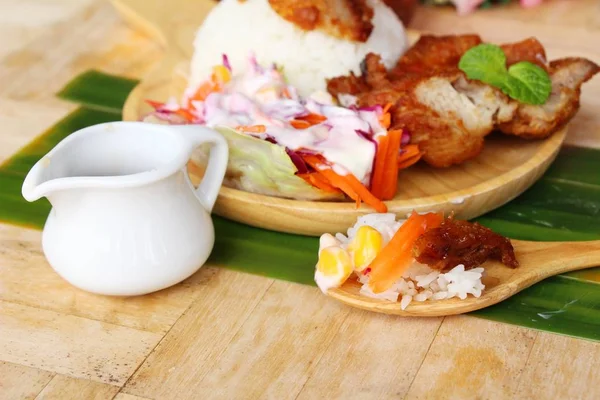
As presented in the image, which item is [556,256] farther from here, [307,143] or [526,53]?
[526,53]

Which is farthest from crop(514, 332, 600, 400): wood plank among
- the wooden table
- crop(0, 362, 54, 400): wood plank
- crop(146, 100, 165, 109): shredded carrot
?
crop(146, 100, 165, 109): shredded carrot

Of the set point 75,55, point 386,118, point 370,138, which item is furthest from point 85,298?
point 75,55

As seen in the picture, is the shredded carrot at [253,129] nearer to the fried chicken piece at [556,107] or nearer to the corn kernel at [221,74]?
the corn kernel at [221,74]

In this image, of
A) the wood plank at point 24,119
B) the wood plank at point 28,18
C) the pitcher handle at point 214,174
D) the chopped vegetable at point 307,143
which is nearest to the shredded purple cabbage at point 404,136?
the chopped vegetable at point 307,143

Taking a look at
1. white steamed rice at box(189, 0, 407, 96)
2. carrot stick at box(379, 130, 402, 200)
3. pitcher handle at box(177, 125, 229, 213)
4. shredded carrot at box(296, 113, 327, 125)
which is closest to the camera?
pitcher handle at box(177, 125, 229, 213)

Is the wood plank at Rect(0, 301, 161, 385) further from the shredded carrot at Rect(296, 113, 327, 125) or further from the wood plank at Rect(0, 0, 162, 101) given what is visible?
the wood plank at Rect(0, 0, 162, 101)

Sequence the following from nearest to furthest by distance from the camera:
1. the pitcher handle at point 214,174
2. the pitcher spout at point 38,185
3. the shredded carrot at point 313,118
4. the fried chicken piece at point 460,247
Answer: the pitcher spout at point 38,185 → the fried chicken piece at point 460,247 → the pitcher handle at point 214,174 → the shredded carrot at point 313,118
